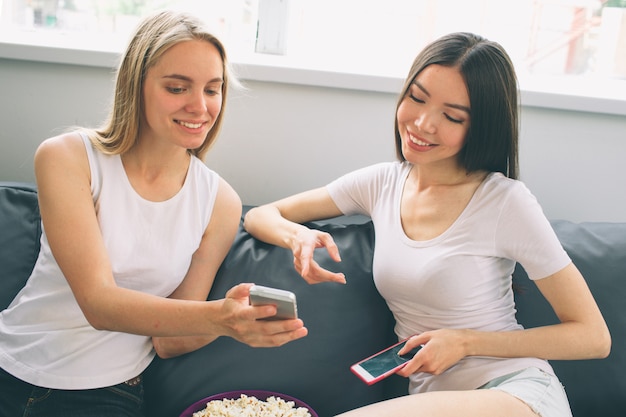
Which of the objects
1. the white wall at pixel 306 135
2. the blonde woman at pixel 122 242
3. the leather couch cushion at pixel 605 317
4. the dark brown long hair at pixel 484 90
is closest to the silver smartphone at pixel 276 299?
the blonde woman at pixel 122 242

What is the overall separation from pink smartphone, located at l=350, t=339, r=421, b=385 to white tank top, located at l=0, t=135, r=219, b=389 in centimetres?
46

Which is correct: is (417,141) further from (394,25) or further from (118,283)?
(394,25)

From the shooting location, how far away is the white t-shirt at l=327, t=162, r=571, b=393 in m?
1.40

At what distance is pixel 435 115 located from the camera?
56.6 inches

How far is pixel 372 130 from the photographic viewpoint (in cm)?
198

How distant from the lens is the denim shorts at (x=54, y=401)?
1328mm

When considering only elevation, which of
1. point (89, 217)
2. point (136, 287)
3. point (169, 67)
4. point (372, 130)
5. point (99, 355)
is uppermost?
point (169, 67)

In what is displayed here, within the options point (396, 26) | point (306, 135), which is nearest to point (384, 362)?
point (306, 135)

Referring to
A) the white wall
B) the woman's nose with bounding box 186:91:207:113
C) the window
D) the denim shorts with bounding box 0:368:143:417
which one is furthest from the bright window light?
the denim shorts with bounding box 0:368:143:417

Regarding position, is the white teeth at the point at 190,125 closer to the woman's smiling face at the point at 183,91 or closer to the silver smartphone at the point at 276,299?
the woman's smiling face at the point at 183,91

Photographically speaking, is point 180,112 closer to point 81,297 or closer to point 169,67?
point 169,67

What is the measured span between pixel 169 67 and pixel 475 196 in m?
0.73

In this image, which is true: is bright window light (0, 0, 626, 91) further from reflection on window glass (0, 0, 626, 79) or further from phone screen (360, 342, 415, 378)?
phone screen (360, 342, 415, 378)

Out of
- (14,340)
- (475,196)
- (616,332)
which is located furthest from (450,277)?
(14,340)
